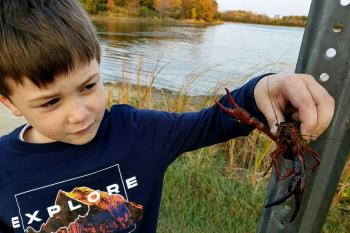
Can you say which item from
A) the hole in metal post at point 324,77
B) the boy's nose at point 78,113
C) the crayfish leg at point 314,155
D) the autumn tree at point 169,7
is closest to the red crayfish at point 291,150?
the crayfish leg at point 314,155

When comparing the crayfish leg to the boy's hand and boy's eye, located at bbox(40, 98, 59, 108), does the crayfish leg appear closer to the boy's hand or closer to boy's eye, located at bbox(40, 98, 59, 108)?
the boy's hand

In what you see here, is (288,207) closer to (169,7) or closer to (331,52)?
(331,52)

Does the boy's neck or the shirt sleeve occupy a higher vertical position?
the shirt sleeve

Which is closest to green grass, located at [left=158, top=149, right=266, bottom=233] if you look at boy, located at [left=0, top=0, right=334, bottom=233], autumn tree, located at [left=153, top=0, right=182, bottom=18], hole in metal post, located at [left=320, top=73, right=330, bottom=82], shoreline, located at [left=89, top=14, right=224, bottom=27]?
boy, located at [left=0, top=0, right=334, bottom=233]

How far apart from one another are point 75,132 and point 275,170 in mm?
770

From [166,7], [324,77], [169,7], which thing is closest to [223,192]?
[324,77]

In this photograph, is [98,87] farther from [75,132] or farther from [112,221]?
[112,221]

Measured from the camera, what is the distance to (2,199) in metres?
1.49

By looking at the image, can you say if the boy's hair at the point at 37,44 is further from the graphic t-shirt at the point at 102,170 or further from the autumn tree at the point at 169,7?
the autumn tree at the point at 169,7

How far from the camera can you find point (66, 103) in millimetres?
1365

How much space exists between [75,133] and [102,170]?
0.64 ft

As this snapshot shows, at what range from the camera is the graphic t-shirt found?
149cm

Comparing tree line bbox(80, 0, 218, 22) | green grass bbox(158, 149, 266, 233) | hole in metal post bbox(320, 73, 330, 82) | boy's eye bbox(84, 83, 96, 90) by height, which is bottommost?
green grass bbox(158, 149, 266, 233)

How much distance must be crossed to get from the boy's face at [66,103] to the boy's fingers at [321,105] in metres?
0.77
